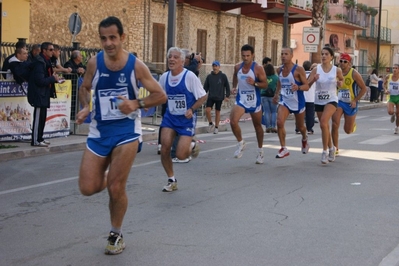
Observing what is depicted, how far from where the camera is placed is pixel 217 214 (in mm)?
8375

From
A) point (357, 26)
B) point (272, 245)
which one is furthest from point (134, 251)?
point (357, 26)

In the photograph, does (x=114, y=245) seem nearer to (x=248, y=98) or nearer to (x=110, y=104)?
(x=110, y=104)

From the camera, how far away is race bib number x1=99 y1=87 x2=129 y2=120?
6633 millimetres

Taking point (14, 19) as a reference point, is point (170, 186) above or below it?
below

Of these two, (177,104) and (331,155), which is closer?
(177,104)

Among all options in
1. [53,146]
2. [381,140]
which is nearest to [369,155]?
[381,140]

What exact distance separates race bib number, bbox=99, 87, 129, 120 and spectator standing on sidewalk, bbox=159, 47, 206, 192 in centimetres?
315

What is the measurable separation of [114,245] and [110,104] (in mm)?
1202

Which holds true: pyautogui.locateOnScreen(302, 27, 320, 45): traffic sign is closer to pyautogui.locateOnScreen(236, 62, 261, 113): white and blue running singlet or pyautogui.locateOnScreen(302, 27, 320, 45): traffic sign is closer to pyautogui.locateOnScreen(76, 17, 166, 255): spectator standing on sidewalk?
pyautogui.locateOnScreen(236, 62, 261, 113): white and blue running singlet

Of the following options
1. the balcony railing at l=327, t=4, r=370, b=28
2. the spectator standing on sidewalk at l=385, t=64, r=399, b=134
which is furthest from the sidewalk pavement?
the balcony railing at l=327, t=4, r=370, b=28

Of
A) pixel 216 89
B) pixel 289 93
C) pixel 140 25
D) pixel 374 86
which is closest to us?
pixel 289 93

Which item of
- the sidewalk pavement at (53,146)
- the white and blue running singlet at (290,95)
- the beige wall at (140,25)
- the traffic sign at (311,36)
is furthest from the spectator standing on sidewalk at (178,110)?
the traffic sign at (311,36)

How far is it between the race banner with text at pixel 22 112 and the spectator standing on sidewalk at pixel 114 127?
334 inches

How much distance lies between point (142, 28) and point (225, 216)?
2019 cm
